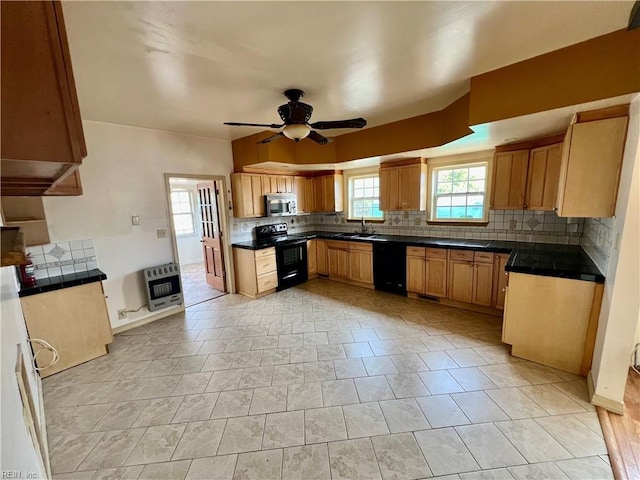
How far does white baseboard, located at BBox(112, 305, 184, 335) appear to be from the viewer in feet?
11.2

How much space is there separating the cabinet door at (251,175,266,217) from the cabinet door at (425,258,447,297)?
2.86 metres

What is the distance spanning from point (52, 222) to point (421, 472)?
414 cm

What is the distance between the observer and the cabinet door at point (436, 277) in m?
3.75

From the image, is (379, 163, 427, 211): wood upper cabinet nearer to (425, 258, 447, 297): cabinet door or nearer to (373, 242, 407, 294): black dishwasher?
(373, 242, 407, 294): black dishwasher

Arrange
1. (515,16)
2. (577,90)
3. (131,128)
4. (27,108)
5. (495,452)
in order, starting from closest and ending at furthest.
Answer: (27,108)
(515,16)
(495,452)
(577,90)
(131,128)

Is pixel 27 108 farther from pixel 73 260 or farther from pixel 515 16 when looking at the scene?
pixel 73 260

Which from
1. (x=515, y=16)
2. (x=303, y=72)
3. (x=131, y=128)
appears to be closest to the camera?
(x=515, y=16)

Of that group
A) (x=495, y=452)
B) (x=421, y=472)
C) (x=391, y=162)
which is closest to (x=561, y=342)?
(x=495, y=452)

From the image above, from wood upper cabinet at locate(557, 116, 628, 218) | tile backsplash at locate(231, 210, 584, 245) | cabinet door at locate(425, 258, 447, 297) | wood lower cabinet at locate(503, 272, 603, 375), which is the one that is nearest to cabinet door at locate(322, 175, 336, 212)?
tile backsplash at locate(231, 210, 584, 245)

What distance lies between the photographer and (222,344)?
3.01 metres

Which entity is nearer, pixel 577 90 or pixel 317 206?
pixel 577 90

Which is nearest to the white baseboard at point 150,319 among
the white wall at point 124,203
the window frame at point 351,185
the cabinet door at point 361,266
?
the white wall at point 124,203

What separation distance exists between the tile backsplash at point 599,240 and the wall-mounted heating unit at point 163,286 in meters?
4.80

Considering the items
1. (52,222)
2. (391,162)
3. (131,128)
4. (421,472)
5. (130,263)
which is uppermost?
(131,128)
